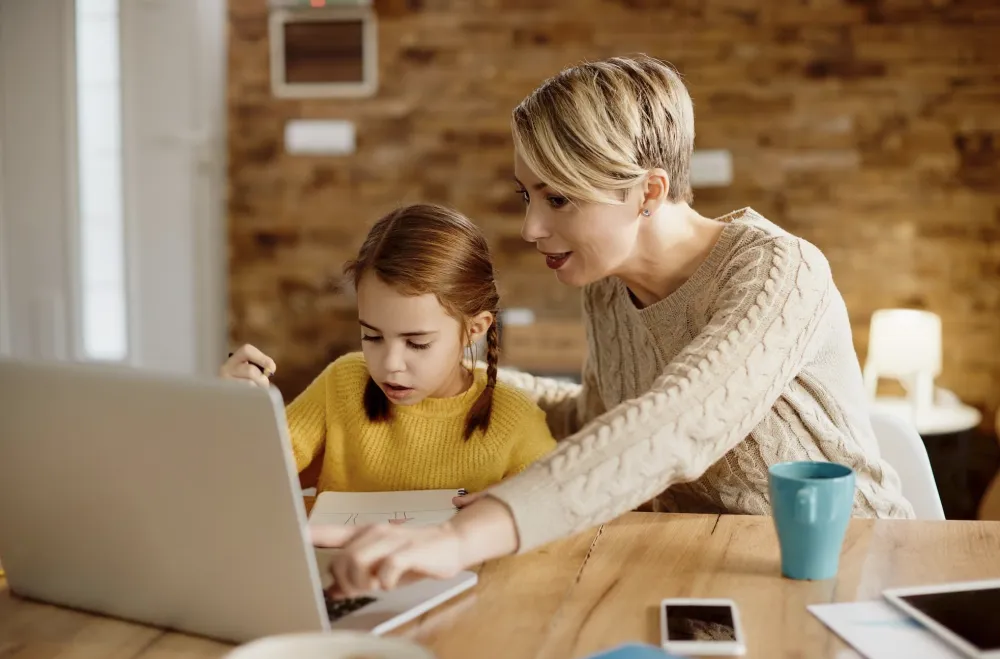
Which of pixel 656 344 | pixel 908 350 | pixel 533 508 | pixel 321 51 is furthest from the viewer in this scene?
pixel 321 51

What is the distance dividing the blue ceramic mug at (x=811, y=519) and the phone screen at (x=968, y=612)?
84 millimetres

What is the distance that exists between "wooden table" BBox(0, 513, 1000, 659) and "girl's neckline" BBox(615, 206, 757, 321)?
0.36 m

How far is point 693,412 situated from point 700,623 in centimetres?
23

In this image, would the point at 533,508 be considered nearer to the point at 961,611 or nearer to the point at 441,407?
the point at 961,611

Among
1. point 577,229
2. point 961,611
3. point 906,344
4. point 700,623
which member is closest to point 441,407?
point 577,229

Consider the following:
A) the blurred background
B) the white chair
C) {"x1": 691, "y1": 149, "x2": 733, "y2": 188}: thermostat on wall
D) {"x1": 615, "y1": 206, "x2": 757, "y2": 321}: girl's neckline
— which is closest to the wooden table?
the white chair

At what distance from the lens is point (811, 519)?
0.93 metres

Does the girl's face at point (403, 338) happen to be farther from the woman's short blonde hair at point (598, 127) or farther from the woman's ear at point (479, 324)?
the woman's short blonde hair at point (598, 127)

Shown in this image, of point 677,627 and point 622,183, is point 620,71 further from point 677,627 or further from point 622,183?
point 677,627

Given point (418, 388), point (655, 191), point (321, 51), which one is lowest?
point (418, 388)

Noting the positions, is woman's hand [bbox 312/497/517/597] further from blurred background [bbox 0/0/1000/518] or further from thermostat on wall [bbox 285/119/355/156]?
thermostat on wall [bbox 285/119/355/156]

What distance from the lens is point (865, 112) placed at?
3607 mm

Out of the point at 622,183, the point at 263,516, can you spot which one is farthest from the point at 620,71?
the point at 263,516

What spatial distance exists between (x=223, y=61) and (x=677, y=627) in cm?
348
